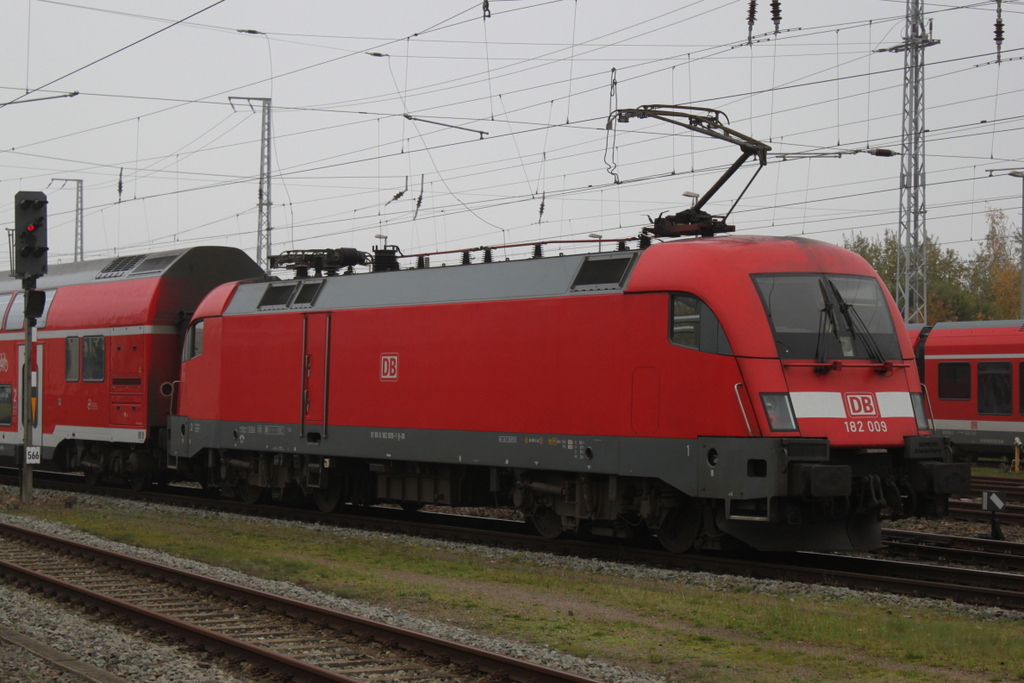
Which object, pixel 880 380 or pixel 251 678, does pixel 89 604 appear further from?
pixel 880 380

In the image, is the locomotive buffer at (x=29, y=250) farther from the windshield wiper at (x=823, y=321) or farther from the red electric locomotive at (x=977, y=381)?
the red electric locomotive at (x=977, y=381)

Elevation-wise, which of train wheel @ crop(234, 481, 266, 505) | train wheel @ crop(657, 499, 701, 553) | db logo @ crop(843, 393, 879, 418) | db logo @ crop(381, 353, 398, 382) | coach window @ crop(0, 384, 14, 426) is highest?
db logo @ crop(381, 353, 398, 382)

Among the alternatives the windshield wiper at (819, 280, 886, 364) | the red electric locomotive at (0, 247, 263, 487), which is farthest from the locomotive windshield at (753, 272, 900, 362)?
the red electric locomotive at (0, 247, 263, 487)

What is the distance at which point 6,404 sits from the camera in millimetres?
23906

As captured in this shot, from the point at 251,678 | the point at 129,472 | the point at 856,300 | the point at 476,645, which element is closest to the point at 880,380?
the point at 856,300

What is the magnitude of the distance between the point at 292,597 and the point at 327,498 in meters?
7.99

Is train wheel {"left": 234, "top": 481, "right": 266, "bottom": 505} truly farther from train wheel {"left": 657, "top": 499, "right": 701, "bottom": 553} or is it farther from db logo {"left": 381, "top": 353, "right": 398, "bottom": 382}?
train wheel {"left": 657, "top": 499, "right": 701, "bottom": 553}

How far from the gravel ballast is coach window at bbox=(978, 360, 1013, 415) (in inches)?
684

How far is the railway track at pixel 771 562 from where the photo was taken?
11.4 metres

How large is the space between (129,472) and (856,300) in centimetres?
1516

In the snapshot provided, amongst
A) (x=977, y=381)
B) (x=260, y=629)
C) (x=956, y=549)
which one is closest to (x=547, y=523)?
(x=956, y=549)

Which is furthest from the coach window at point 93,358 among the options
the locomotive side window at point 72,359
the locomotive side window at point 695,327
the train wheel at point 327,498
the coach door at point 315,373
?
the locomotive side window at point 695,327

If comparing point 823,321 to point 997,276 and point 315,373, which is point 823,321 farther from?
point 997,276

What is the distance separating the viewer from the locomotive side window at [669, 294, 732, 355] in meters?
12.3
